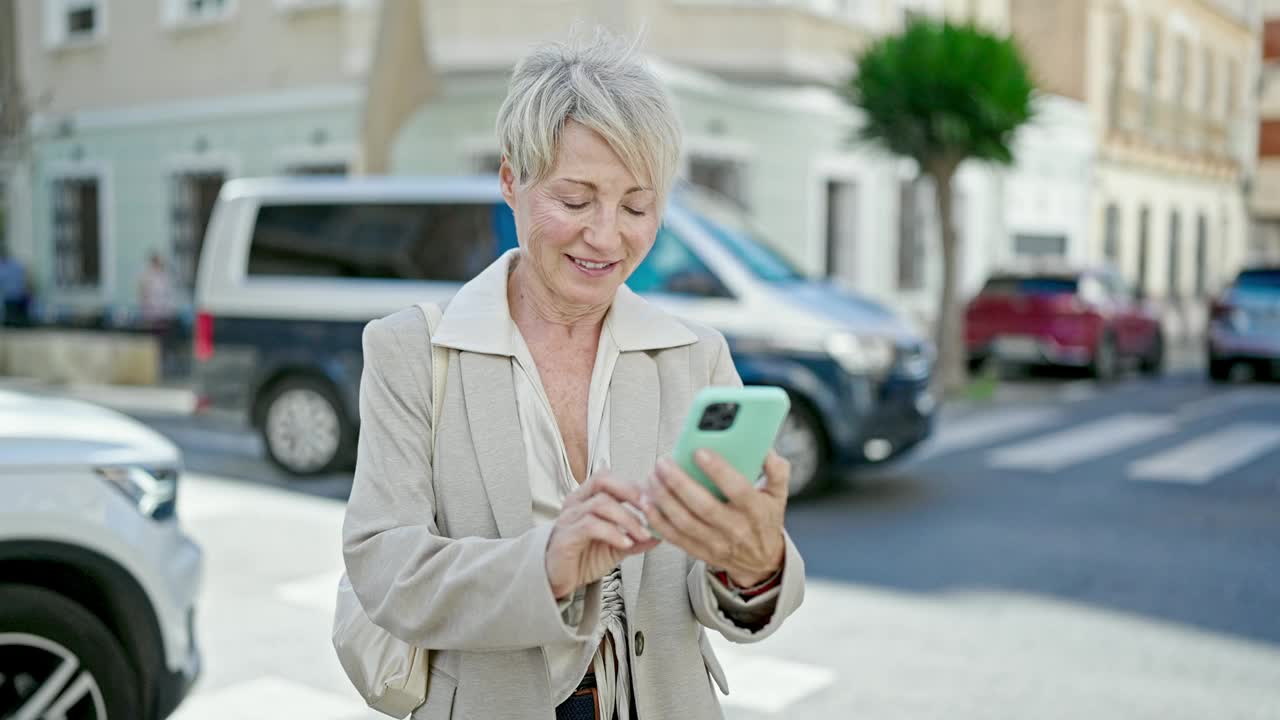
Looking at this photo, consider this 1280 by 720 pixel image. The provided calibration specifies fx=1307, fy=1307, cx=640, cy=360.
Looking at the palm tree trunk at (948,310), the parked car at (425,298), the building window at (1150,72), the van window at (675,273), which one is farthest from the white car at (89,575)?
the building window at (1150,72)

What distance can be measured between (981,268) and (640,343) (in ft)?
77.4

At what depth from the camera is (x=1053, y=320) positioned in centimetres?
1753

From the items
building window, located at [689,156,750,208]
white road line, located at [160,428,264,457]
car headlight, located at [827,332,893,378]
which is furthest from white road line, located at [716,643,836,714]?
building window, located at [689,156,750,208]

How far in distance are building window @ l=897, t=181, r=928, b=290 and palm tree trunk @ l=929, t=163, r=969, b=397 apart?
5771mm

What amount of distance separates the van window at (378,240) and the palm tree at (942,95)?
24.0 ft

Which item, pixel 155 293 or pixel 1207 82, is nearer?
pixel 155 293

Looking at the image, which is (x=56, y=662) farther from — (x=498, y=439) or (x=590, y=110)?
(x=590, y=110)

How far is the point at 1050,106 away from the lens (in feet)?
85.9

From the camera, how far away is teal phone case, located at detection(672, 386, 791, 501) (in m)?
1.50

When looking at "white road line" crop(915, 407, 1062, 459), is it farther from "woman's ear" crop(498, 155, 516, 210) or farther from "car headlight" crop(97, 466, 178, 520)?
"woman's ear" crop(498, 155, 516, 210)

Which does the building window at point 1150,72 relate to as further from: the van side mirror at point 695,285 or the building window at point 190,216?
the van side mirror at point 695,285

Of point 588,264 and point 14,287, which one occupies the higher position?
point 588,264

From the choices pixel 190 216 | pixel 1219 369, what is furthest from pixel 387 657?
pixel 190 216

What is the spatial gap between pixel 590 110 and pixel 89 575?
2.34 metres
